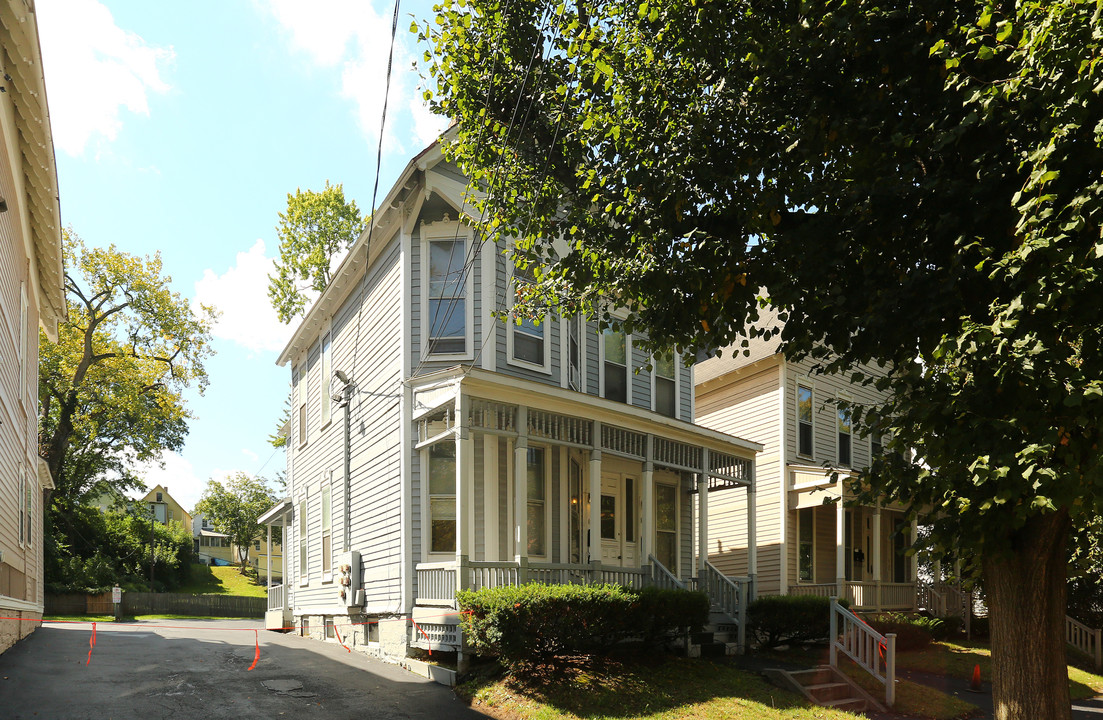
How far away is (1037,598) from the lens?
24.8 ft

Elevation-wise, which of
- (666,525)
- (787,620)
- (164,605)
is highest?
(666,525)

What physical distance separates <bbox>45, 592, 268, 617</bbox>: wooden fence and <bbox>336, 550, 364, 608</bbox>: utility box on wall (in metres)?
25.7

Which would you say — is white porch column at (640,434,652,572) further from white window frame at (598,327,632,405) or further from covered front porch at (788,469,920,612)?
covered front porch at (788,469,920,612)

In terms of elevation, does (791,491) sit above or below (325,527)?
above

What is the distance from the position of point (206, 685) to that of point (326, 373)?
10187mm

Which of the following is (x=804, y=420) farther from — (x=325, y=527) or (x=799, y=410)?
(x=325, y=527)

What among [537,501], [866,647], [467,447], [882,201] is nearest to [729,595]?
[866,647]

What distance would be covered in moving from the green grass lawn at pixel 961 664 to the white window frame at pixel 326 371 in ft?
44.4

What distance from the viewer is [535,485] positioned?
617 inches

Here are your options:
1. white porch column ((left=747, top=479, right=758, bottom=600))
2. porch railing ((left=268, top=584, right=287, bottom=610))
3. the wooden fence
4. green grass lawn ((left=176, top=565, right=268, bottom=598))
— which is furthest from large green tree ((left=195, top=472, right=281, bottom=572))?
white porch column ((left=747, top=479, right=758, bottom=600))

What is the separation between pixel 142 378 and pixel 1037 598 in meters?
38.9

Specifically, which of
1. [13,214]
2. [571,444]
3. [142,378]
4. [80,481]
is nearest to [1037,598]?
[571,444]

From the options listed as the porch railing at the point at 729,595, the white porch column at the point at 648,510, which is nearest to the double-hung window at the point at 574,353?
the white porch column at the point at 648,510

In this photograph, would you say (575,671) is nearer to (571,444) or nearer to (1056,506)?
(571,444)
